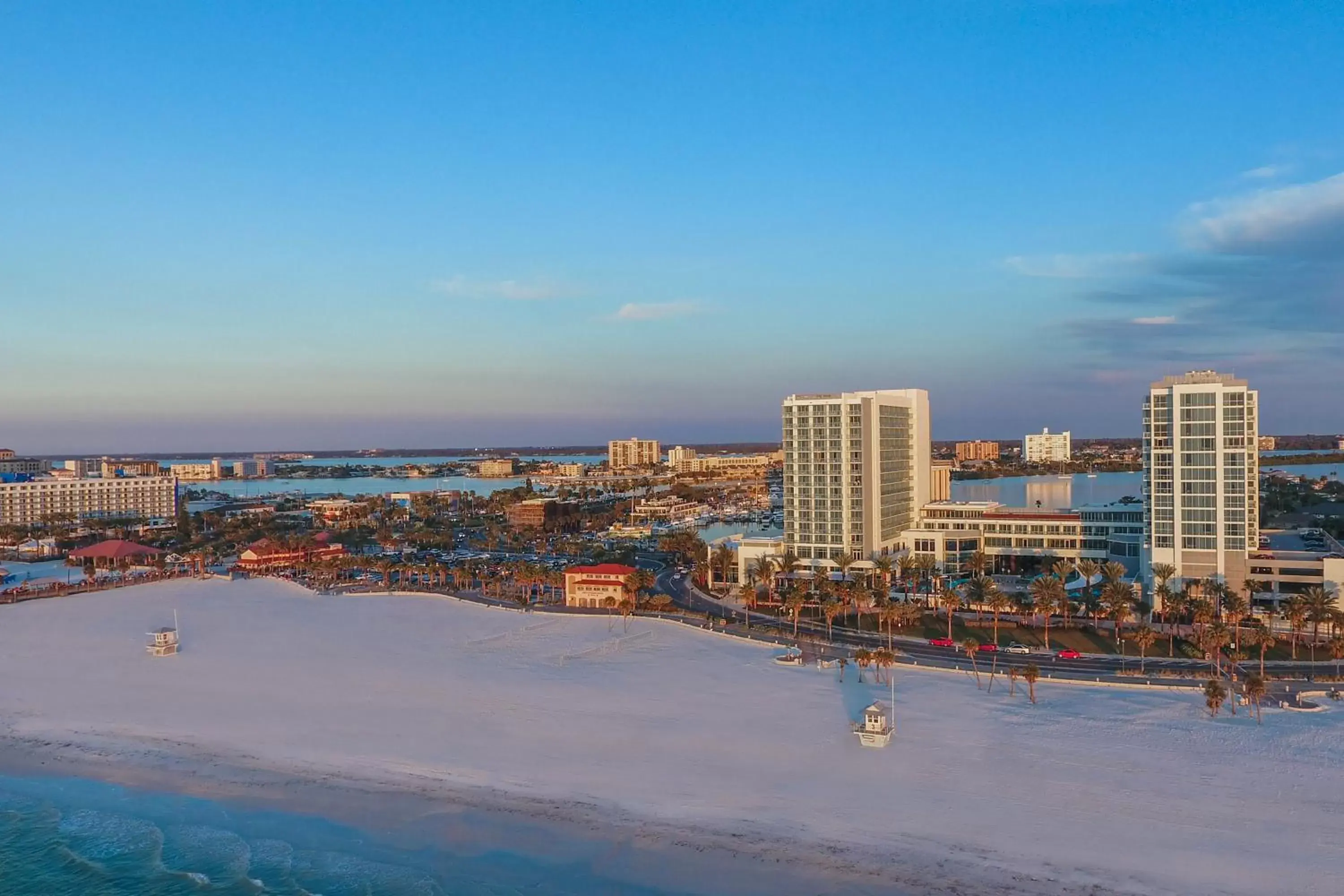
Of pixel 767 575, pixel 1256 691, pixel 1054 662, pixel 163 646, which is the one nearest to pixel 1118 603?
pixel 1054 662

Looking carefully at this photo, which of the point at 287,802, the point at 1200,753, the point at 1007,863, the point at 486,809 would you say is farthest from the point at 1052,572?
the point at 287,802

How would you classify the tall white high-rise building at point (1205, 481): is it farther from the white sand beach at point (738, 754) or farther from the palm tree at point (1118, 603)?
the white sand beach at point (738, 754)

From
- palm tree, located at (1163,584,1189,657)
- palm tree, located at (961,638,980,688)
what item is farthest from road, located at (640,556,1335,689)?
palm tree, located at (1163,584,1189,657)

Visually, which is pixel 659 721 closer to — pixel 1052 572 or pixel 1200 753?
pixel 1200 753

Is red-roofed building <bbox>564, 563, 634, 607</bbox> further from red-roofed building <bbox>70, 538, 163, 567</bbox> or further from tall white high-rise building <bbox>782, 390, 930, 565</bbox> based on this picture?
red-roofed building <bbox>70, 538, 163, 567</bbox>

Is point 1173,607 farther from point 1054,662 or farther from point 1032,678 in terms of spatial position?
point 1032,678

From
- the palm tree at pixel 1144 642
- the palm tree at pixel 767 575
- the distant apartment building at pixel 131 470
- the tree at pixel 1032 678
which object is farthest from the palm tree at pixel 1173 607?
the distant apartment building at pixel 131 470
